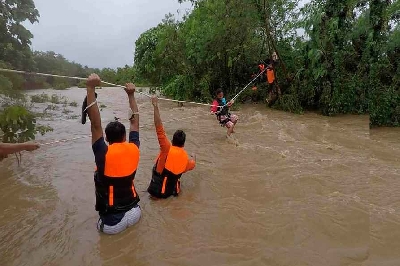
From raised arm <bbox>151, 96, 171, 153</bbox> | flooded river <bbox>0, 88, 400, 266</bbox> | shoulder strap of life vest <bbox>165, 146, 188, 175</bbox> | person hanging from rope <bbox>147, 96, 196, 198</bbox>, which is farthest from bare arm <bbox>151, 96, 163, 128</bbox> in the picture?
flooded river <bbox>0, 88, 400, 266</bbox>

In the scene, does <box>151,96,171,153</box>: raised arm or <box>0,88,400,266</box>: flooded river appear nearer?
<box>0,88,400,266</box>: flooded river

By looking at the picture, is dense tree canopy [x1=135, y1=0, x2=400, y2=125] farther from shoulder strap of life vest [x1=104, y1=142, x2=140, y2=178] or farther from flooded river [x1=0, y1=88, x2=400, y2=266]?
shoulder strap of life vest [x1=104, y1=142, x2=140, y2=178]

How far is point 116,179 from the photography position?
3.72 meters

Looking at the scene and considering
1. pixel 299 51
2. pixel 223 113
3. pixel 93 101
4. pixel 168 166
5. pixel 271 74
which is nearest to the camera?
pixel 93 101

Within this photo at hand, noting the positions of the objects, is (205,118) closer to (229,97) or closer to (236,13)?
(229,97)

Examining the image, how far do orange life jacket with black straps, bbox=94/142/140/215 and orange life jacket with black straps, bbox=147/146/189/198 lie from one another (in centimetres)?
92

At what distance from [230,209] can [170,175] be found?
3.03 ft

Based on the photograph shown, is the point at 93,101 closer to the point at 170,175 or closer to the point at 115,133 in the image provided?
the point at 115,133

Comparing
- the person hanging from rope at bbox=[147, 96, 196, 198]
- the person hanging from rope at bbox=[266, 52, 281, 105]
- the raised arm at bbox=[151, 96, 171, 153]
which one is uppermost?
the person hanging from rope at bbox=[266, 52, 281, 105]

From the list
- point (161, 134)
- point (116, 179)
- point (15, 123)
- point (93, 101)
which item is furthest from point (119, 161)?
point (15, 123)

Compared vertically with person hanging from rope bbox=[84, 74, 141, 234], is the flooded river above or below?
below

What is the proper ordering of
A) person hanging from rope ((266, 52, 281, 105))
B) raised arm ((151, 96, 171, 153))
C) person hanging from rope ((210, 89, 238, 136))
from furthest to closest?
1. person hanging from rope ((266, 52, 281, 105))
2. person hanging from rope ((210, 89, 238, 136))
3. raised arm ((151, 96, 171, 153))

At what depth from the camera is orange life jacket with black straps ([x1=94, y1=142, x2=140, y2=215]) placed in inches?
Answer: 144

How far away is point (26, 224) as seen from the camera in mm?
4324
